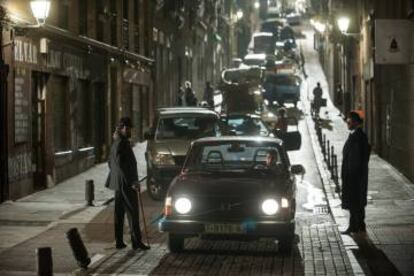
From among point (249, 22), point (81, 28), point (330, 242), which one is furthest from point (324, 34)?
point (330, 242)

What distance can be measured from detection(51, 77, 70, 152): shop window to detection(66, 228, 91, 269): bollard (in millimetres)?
12134

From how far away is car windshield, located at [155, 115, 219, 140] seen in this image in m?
19.6

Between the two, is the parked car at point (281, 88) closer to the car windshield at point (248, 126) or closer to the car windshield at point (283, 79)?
the car windshield at point (283, 79)

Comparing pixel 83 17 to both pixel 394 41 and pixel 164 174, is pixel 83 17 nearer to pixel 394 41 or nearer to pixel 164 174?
pixel 164 174

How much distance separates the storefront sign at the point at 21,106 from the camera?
19297 millimetres

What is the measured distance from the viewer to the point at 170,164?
18.6m

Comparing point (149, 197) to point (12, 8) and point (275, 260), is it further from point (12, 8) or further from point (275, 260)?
point (275, 260)

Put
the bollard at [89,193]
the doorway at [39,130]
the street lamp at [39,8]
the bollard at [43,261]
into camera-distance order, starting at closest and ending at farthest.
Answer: the bollard at [43,261]
the bollard at [89,193]
the street lamp at [39,8]
the doorway at [39,130]

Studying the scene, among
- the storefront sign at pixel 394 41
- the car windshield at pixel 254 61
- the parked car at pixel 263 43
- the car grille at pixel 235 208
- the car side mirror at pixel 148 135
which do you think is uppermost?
the parked car at pixel 263 43

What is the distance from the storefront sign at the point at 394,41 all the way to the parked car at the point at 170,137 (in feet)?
14.8

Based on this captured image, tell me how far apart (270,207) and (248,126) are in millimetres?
14062

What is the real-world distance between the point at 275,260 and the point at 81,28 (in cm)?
1634

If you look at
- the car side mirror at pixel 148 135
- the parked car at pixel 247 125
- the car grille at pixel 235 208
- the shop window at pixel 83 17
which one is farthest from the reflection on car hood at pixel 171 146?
the shop window at pixel 83 17

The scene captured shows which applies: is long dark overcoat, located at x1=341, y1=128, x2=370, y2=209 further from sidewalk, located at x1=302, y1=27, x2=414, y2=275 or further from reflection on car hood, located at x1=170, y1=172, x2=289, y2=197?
reflection on car hood, located at x1=170, y1=172, x2=289, y2=197
